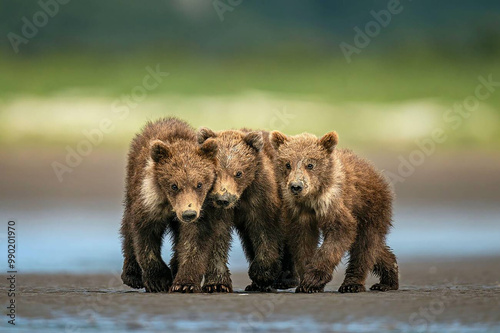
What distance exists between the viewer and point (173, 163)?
12922 mm

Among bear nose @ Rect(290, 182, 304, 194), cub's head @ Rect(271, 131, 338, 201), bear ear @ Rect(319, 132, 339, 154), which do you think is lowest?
bear nose @ Rect(290, 182, 304, 194)

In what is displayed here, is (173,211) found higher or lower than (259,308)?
higher

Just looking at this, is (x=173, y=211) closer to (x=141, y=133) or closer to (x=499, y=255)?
(x=141, y=133)

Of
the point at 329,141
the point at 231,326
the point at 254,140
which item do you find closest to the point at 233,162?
the point at 254,140

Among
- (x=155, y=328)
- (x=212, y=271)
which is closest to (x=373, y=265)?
(x=212, y=271)

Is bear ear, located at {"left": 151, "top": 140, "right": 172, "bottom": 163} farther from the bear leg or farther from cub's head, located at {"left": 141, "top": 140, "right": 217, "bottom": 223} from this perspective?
the bear leg

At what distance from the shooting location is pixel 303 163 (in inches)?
514

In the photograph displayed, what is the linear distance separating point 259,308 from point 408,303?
1551 mm

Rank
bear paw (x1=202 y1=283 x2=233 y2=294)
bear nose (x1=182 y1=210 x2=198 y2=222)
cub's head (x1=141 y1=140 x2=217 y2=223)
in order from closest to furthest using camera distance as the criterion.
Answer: bear nose (x1=182 y1=210 x2=198 y2=222) → cub's head (x1=141 y1=140 x2=217 y2=223) → bear paw (x1=202 y1=283 x2=233 y2=294)

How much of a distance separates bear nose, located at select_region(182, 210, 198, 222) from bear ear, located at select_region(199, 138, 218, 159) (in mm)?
864

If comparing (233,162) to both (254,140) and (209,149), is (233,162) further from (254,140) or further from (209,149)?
(254,140)

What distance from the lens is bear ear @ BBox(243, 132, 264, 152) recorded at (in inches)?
527

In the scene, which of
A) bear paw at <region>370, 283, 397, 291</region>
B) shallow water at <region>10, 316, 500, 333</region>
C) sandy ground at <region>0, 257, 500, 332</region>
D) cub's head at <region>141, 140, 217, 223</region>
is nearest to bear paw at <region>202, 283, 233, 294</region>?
sandy ground at <region>0, 257, 500, 332</region>

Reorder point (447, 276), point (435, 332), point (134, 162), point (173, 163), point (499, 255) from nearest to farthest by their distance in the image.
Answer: point (435, 332) < point (173, 163) < point (134, 162) < point (447, 276) < point (499, 255)
